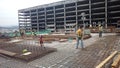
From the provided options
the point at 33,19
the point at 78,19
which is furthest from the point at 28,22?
the point at 78,19

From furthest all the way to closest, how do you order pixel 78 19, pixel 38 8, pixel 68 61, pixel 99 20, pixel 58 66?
pixel 38 8
pixel 78 19
pixel 99 20
pixel 68 61
pixel 58 66

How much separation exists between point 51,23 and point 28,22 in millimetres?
21884

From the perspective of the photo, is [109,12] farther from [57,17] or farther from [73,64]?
[73,64]

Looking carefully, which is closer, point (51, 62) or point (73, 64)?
point (73, 64)

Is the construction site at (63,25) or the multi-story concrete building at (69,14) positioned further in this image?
the multi-story concrete building at (69,14)

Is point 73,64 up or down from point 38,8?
down

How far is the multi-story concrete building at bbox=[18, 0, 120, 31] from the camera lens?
2157 inches

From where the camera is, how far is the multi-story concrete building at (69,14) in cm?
5478

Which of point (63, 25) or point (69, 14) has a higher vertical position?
point (69, 14)

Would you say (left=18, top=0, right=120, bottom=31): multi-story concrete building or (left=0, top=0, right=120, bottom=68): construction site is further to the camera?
(left=18, top=0, right=120, bottom=31): multi-story concrete building

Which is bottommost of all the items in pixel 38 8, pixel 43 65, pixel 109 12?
pixel 43 65

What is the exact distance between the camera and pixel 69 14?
66.4 metres

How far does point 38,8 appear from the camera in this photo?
7831 centimetres

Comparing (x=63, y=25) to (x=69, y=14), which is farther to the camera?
(x=63, y=25)
